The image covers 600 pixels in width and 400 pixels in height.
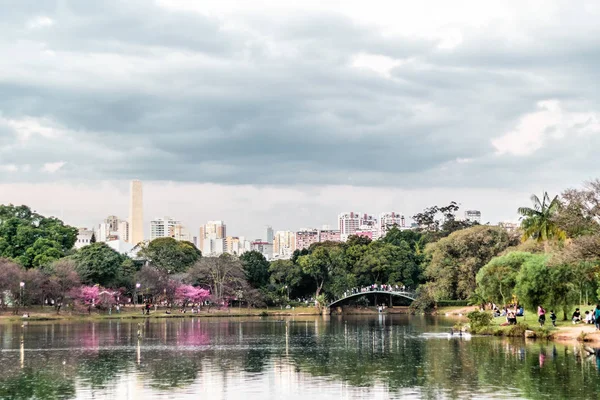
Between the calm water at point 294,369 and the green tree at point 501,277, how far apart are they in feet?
32.1

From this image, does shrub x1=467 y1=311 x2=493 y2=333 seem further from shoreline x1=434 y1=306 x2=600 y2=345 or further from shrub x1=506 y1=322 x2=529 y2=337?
shrub x1=506 y1=322 x2=529 y2=337

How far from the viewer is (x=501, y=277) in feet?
225

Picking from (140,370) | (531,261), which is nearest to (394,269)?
(531,261)

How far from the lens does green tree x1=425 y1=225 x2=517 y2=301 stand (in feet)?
348

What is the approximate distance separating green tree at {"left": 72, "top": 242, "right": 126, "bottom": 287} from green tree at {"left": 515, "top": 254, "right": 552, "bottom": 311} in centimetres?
6788

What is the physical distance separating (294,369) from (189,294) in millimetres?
79000

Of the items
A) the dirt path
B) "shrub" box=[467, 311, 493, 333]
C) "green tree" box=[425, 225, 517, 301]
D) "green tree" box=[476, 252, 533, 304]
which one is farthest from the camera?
"green tree" box=[425, 225, 517, 301]

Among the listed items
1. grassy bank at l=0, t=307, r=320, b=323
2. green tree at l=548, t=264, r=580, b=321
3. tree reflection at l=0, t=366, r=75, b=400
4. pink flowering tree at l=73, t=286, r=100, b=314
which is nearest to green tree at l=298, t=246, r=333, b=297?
grassy bank at l=0, t=307, r=320, b=323

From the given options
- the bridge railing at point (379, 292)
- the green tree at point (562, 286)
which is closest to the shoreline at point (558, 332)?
the green tree at point (562, 286)

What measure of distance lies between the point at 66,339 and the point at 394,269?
71.6 metres

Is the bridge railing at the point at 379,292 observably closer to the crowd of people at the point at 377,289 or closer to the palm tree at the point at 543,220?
the crowd of people at the point at 377,289

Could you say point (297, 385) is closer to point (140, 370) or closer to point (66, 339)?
point (140, 370)

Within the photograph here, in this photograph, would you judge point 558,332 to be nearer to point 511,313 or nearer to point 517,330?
point 517,330

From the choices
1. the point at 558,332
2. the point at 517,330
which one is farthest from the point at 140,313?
the point at 558,332
